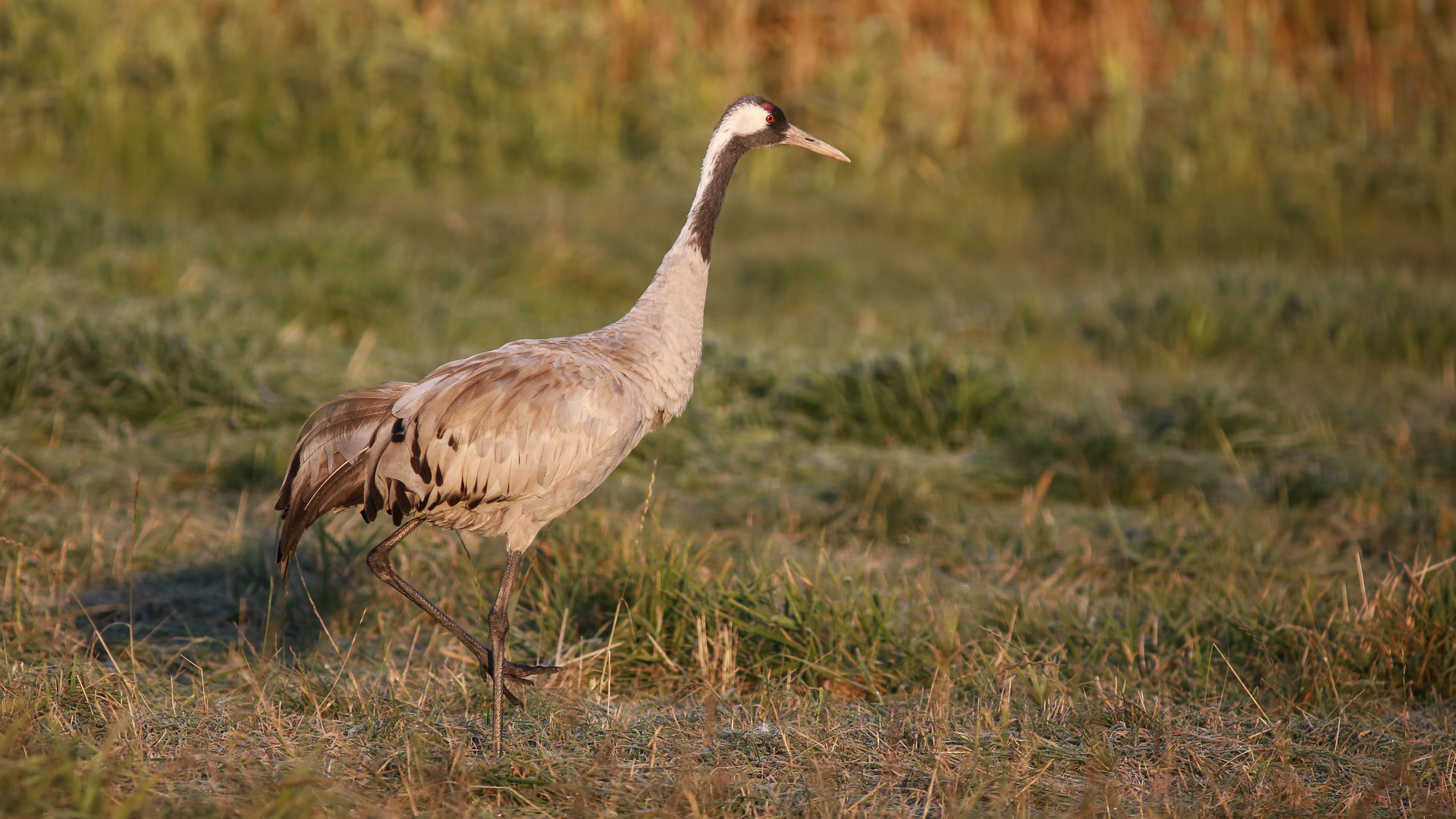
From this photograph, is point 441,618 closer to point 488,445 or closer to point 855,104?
point 488,445

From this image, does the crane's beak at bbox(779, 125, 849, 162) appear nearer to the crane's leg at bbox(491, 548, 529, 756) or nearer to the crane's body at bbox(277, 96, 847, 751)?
the crane's body at bbox(277, 96, 847, 751)

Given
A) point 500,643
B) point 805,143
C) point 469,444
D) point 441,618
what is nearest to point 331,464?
point 469,444

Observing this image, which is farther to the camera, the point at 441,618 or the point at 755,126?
the point at 755,126

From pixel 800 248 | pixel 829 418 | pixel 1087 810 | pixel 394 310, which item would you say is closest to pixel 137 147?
pixel 394 310

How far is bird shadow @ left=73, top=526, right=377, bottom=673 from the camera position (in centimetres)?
402

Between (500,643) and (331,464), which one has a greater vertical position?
(331,464)

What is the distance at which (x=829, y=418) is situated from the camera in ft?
19.9

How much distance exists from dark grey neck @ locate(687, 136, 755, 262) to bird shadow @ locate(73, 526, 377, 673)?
4.61 ft

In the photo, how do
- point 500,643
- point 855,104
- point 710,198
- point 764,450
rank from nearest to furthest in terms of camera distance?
point 500,643, point 710,198, point 764,450, point 855,104

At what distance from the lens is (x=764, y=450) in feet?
18.5

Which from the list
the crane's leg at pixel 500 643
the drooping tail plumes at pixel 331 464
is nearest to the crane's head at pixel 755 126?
the drooping tail plumes at pixel 331 464

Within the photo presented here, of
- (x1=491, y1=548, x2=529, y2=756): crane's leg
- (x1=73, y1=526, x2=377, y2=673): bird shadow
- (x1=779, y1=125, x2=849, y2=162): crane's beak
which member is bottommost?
(x1=73, y1=526, x2=377, y2=673): bird shadow

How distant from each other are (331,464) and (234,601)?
0.93 m

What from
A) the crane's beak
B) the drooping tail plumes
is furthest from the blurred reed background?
the drooping tail plumes
